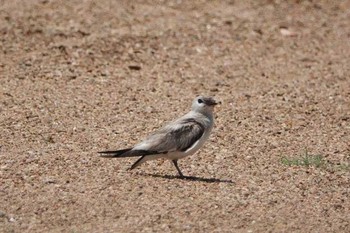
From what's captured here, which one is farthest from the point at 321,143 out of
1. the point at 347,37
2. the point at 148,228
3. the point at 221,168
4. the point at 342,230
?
the point at 347,37

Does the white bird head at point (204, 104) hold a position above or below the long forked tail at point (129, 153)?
above

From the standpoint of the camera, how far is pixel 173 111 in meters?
11.9

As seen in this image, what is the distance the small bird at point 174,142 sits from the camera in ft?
30.3

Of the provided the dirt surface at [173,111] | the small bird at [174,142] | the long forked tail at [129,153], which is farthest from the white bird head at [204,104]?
the long forked tail at [129,153]

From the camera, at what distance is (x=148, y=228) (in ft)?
27.1

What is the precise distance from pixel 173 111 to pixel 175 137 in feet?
8.12

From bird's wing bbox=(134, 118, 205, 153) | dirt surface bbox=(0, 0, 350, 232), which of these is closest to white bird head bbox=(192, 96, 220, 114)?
bird's wing bbox=(134, 118, 205, 153)

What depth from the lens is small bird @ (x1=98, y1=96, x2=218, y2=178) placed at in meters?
9.24

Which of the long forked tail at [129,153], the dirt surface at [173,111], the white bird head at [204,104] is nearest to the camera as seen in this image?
the dirt surface at [173,111]

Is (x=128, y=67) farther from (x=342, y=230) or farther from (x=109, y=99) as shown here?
A: (x=342, y=230)

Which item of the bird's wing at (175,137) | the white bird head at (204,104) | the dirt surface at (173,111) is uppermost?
the white bird head at (204,104)

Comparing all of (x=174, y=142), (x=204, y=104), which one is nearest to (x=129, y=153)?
(x=174, y=142)

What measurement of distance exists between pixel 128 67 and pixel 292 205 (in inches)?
201

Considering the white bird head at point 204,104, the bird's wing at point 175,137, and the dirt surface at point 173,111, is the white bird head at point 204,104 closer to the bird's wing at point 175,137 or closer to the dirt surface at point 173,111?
the bird's wing at point 175,137
